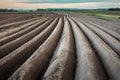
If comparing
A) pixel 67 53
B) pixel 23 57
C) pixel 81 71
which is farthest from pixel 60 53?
pixel 81 71

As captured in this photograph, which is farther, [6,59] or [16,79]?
[6,59]

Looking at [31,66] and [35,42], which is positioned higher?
[31,66]

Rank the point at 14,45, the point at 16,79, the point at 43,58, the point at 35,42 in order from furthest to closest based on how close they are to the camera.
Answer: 1. the point at 35,42
2. the point at 14,45
3. the point at 43,58
4. the point at 16,79

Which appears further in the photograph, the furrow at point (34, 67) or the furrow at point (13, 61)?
the furrow at point (13, 61)

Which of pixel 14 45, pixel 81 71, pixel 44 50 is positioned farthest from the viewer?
pixel 14 45

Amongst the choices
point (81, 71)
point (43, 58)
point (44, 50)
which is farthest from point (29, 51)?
point (81, 71)

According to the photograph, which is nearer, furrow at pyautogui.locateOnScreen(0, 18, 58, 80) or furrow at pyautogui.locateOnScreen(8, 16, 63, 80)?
furrow at pyautogui.locateOnScreen(8, 16, 63, 80)

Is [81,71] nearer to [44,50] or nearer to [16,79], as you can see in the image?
[16,79]

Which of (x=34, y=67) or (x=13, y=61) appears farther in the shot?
(x=13, y=61)

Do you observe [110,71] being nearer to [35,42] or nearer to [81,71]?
[81,71]

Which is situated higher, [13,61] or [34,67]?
[34,67]
